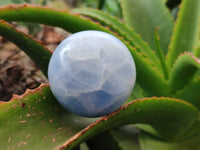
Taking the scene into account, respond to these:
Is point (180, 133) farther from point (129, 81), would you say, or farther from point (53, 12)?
point (53, 12)

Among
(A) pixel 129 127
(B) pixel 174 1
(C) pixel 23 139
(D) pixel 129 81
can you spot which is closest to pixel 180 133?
(A) pixel 129 127

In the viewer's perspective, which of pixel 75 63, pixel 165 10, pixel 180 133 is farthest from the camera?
pixel 165 10

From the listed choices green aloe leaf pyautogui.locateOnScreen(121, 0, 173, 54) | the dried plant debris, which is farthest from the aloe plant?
the dried plant debris

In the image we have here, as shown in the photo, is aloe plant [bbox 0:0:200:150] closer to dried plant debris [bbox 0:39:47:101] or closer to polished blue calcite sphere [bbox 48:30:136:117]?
polished blue calcite sphere [bbox 48:30:136:117]

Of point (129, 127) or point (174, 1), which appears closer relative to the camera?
point (129, 127)

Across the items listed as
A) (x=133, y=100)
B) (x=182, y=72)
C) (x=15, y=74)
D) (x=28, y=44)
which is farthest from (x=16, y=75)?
(x=182, y=72)

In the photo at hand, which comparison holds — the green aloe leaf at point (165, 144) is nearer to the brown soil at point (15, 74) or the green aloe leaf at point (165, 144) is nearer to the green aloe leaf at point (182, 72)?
the green aloe leaf at point (182, 72)

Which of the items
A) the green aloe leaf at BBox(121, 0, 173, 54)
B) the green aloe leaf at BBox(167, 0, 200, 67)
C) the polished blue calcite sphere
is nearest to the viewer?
the polished blue calcite sphere
